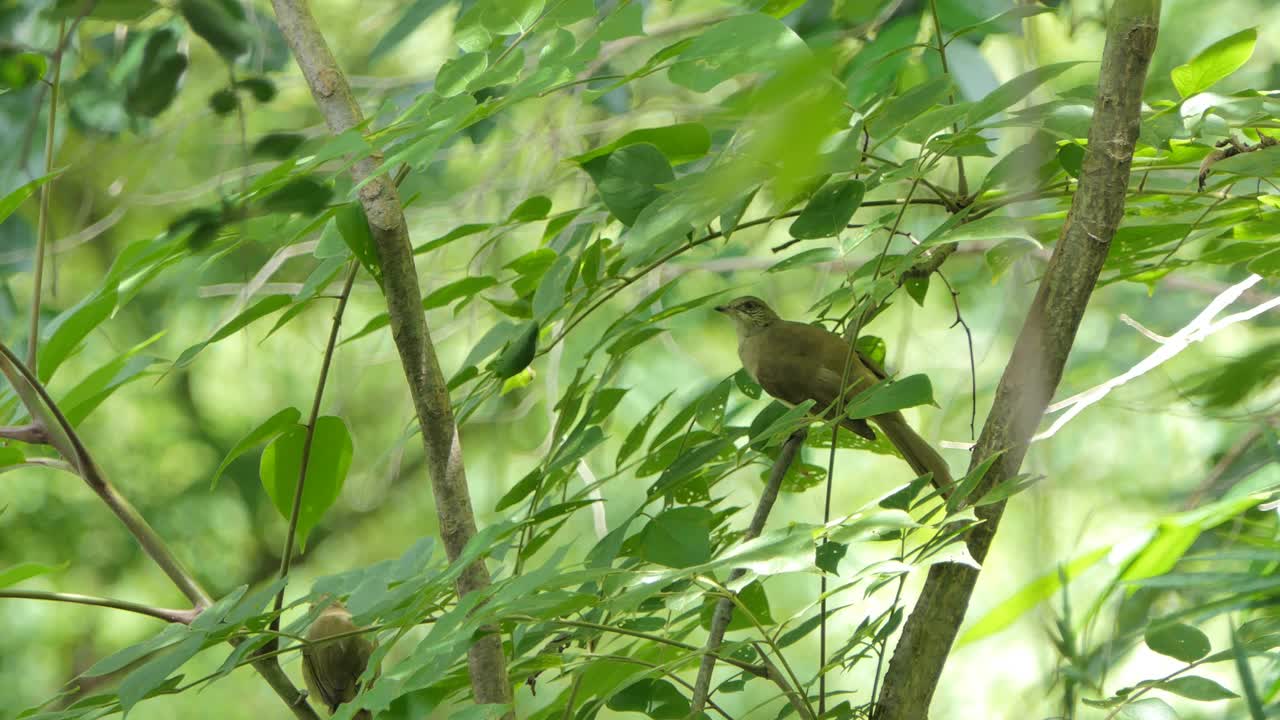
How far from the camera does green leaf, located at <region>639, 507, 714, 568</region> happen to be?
128 centimetres

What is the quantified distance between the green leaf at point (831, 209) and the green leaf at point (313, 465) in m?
0.71

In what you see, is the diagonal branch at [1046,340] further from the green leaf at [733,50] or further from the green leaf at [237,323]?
the green leaf at [237,323]

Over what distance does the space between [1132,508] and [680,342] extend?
2.02m

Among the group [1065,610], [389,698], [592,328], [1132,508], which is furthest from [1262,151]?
[1132,508]

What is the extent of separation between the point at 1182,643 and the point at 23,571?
1402 millimetres

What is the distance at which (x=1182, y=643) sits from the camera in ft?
3.92

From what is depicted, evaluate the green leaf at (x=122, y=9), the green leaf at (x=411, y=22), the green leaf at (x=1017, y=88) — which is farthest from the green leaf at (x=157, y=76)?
the green leaf at (x=1017, y=88)

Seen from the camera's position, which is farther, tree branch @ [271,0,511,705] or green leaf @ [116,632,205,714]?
tree branch @ [271,0,511,705]

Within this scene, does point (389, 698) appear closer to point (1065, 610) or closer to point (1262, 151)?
point (1065, 610)

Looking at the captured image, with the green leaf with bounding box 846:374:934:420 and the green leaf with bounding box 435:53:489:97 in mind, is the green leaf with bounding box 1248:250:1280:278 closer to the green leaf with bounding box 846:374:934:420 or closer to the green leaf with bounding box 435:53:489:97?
the green leaf with bounding box 846:374:934:420

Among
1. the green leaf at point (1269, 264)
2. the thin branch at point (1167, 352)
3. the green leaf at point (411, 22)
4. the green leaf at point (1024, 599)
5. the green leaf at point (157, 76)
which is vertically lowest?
the green leaf at point (1024, 599)

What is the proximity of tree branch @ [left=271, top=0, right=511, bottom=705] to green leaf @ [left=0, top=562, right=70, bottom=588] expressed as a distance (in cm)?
47

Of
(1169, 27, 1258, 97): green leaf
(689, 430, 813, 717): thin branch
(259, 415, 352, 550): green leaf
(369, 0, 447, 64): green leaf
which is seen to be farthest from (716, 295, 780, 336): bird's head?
(1169, 27, 1258, 97): green leaf

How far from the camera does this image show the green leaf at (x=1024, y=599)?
72cm
